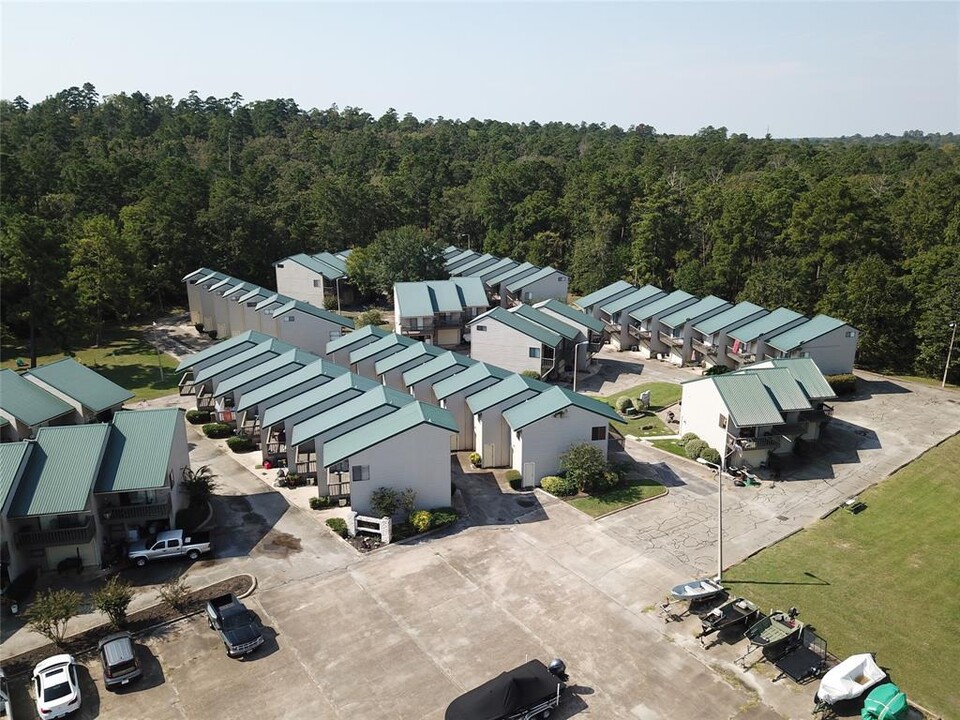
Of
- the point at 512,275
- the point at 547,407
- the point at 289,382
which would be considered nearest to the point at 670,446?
the point at 547,407

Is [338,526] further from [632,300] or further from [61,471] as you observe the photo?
[632,300]

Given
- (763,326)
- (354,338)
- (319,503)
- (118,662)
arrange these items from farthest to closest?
(763,326), (354,338), (319,503), (118,662)

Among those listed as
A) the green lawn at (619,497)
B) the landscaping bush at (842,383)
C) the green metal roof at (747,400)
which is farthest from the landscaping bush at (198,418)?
the landscaping bush at (842,383)

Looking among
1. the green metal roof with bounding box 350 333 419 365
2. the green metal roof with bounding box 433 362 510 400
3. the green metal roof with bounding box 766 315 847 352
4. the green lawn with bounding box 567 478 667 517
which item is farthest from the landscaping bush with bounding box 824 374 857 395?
the green metal roof with bounding box 350 333 419 365

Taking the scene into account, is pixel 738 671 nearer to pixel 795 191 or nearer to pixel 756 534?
pixel 756 534

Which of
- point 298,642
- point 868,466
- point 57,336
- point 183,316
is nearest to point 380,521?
point 298,642

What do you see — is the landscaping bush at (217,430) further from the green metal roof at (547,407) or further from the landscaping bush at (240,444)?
the green metal roof at (547,407)

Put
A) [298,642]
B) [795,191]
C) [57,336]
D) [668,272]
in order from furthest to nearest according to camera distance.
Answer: [668,272], [795,191], [57,336], [298,642]
